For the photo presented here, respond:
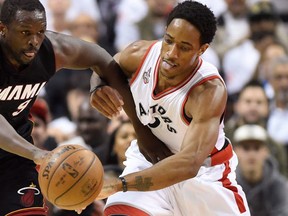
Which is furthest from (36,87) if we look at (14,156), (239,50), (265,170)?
(239,50)

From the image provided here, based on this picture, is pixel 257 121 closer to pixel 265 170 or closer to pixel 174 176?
pixel 265 170

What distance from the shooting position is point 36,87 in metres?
6.00

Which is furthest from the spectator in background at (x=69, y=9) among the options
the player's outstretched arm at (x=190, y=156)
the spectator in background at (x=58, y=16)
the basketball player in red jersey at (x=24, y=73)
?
the player's outstretched arm at (x=190, y=156)

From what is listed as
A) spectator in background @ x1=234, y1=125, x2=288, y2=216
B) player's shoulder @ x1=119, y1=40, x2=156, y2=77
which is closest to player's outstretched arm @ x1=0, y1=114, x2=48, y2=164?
player's shoulder @ x1=119, y1=40, x2=156, y2=77

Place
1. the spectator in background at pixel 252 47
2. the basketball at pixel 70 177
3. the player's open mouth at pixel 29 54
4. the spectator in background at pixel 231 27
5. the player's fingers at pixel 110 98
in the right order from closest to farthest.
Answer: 1. the basketball at pixel 70 177
2. the player's open mouth at pixel 29 54
3. the player's fingers at pixel 110 98
4. the spectator in background at pixel 252 47
5. the spectator in background at pixel 231 27

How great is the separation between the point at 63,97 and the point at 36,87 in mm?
4996

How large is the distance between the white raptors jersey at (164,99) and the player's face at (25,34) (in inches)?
33.5

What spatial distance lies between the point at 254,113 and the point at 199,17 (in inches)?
176

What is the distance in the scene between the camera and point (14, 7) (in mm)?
5586

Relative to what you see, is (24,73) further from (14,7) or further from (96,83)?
(96,83)

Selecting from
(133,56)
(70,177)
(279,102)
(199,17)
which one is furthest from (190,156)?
(279,102)

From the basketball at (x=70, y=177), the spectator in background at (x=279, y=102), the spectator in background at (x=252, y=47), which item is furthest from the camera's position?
the spectator in background at (x=252, y=47)

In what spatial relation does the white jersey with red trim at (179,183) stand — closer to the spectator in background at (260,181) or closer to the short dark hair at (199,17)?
the short dark hair at (199,17)

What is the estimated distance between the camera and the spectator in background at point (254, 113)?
970cm
